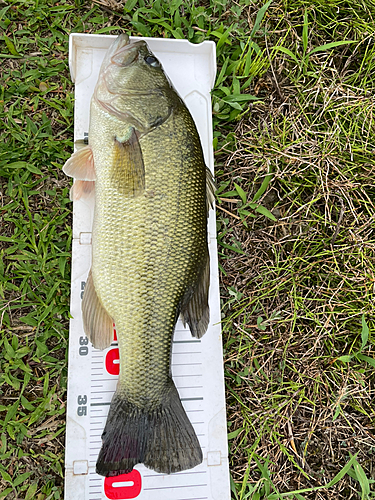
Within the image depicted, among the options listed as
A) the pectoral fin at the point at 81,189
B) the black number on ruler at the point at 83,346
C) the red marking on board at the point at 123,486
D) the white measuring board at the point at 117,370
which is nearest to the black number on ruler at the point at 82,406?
the white measuring board at the point at 117,370

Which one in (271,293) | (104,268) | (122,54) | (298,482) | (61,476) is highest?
(122,54)

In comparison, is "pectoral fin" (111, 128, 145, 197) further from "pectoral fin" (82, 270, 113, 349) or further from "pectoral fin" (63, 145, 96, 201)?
"pectoral fin" (82, 270, 113, 349)

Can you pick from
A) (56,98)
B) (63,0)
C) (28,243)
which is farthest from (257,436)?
(63,0)

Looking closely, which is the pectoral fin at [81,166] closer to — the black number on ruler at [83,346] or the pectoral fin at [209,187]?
the pectoral fin at [209,187]

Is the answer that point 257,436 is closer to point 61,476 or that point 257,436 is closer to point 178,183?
point 61,476

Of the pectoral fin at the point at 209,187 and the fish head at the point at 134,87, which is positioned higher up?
the fish head at the point at 134,87

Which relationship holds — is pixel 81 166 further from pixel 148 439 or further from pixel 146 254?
pixel 148 439

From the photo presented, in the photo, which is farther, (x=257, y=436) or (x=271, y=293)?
(x=271, y=293)
